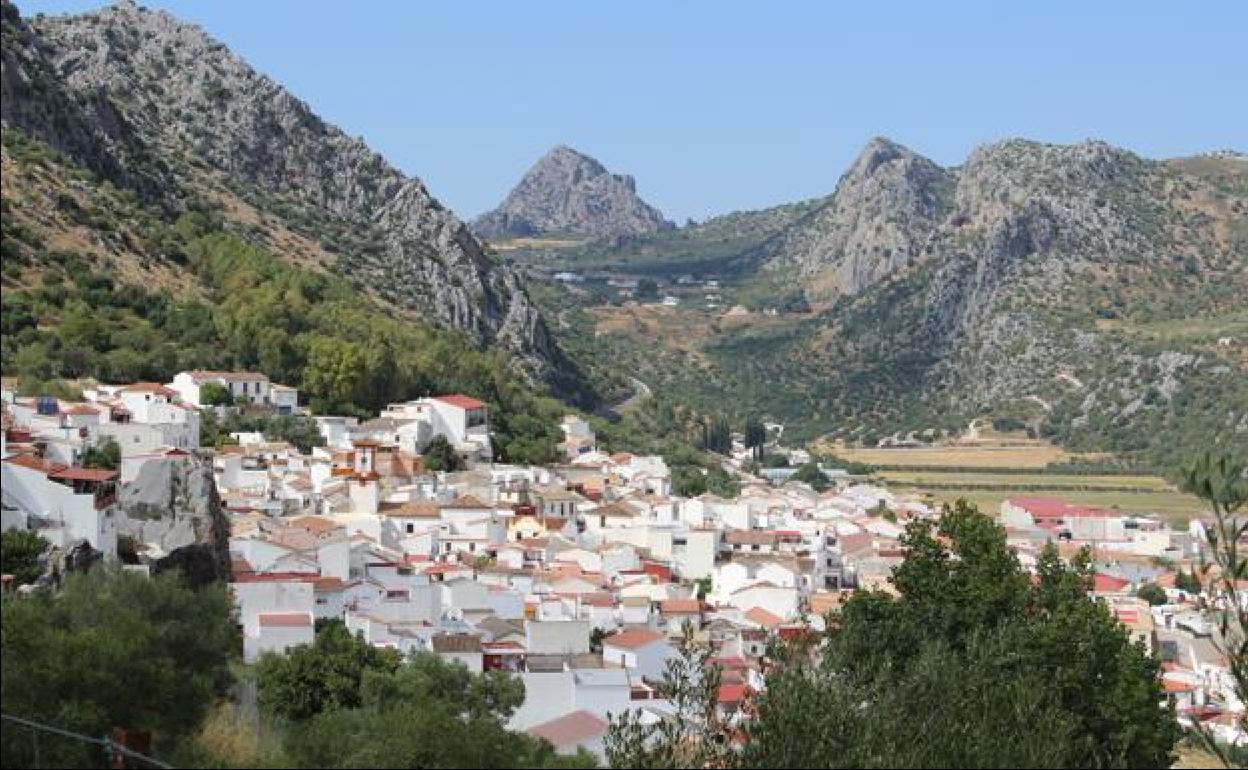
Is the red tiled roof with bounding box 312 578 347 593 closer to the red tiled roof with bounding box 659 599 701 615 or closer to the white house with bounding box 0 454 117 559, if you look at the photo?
the white house with bounding box 0 454 117 559

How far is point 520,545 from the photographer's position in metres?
43.8

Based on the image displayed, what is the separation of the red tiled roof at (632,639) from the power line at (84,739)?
17.6 metres

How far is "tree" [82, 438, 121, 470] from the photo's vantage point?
109ft

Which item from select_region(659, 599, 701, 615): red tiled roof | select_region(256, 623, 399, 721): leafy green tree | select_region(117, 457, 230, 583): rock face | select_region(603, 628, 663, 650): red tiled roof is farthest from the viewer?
select_region(659, 599, 701, 615): red tiled roof

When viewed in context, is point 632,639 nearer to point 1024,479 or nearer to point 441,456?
point 441,456

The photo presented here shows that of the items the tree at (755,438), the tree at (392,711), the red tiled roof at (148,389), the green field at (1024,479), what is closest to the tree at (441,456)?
the red tiled roof at (148,389)

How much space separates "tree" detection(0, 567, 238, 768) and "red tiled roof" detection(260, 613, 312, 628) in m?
8.83

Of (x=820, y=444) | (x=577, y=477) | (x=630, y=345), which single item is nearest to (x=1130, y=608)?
(x=577, y=477)

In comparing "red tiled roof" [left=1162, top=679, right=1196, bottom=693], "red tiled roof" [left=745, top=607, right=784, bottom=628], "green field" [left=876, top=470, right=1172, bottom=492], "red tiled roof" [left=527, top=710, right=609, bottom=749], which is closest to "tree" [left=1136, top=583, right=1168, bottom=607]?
"red tiled roof" [left=1162, top=679, right=1196, bottom=693]

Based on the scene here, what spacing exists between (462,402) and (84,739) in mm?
42530

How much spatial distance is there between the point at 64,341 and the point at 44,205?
14118 millimetres

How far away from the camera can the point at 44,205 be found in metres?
60.9

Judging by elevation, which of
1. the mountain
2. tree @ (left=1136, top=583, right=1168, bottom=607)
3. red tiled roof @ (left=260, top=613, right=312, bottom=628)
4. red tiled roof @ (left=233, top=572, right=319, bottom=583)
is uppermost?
the mountain

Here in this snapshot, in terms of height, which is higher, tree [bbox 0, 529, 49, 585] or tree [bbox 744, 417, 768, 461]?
tree [bbox 744, 417, 768, 461]
